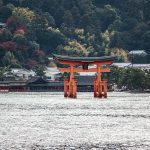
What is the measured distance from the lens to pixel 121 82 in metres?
183

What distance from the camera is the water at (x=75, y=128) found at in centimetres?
6730

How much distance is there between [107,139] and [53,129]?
7.90 m

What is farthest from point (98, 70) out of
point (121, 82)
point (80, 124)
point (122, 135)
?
point (122, 135)

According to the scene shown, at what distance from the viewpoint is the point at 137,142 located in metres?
68.6

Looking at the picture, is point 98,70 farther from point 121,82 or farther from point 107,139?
point 107,139

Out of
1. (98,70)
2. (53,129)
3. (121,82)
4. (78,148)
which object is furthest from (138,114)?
(121,82)

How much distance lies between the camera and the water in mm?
67300

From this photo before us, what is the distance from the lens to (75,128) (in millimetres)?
79062

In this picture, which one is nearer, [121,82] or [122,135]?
[122,135]

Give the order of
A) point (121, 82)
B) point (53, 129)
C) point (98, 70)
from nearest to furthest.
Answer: point (53, 129) < point (98, 70) < point (121, 82)

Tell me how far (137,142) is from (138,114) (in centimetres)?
2807

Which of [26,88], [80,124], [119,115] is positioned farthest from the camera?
[26,88]

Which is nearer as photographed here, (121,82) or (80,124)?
(80,124)

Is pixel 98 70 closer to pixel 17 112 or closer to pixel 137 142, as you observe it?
pixel 17 112
